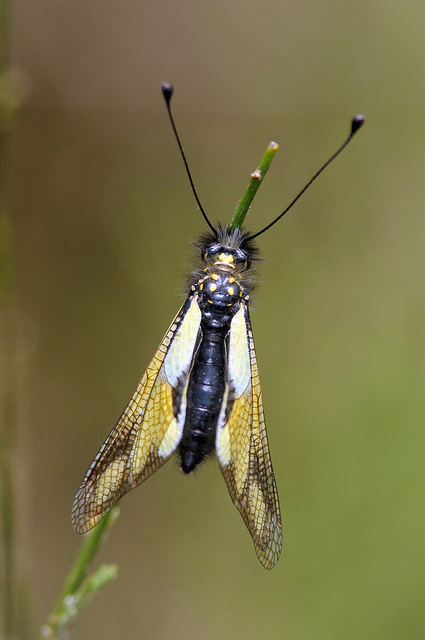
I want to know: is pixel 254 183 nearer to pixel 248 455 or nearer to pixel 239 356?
pixel 239 356

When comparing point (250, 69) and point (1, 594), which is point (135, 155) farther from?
point (1, 594)

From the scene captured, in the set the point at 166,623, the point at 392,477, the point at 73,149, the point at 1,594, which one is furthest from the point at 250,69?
the point at 166,623

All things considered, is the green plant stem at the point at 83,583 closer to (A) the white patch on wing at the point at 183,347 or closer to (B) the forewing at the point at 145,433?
(B) the forewing at the point at 145,433

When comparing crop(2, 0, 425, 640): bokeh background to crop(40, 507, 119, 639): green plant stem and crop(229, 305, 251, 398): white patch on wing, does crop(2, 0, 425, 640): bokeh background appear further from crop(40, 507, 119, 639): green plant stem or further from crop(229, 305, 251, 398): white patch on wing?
crop(40, 507, 119, 639): green plant stem

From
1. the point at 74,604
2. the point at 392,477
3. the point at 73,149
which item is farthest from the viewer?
the point at 73,149

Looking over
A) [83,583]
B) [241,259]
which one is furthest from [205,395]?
[83,583]

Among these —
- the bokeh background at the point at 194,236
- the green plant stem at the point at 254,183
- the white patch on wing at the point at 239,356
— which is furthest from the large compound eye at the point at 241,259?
→ the bokeh background at the point at 194,236
